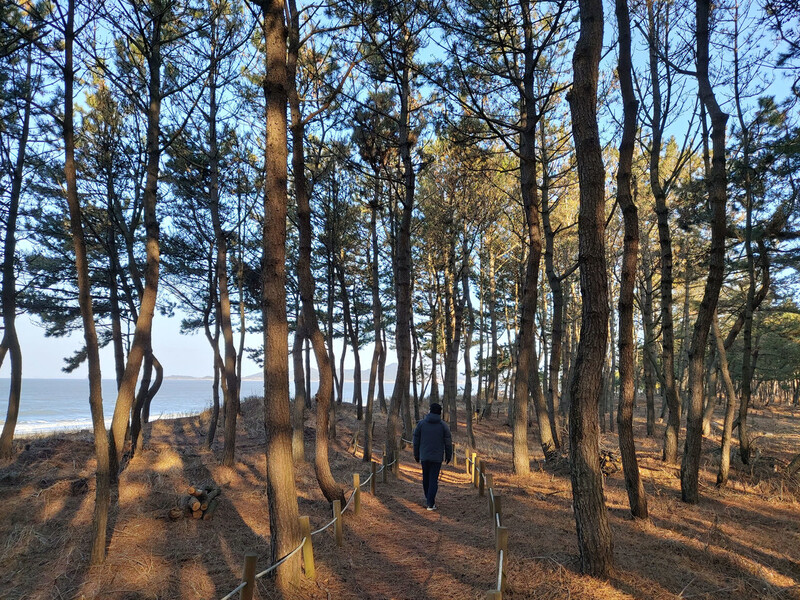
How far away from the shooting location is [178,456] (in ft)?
41.3

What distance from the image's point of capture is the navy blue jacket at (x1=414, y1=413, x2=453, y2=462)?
7719mm

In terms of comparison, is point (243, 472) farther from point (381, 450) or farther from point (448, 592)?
point (448, 592)

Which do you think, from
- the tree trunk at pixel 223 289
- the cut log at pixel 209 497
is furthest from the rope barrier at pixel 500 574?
the tree trunk at pixel 223 289

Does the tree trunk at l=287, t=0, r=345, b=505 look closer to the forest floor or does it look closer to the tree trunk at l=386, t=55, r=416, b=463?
the forest floor

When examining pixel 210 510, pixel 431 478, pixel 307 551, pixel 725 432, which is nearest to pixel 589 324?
pixel 307 551

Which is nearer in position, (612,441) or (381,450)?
(381,450)

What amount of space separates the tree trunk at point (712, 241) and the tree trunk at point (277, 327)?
6.51m

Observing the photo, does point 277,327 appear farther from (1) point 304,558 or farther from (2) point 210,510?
(2) point 210,510

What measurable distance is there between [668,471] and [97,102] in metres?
16.6

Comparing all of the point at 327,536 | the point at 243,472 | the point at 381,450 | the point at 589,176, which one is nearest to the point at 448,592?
the point at 327,536

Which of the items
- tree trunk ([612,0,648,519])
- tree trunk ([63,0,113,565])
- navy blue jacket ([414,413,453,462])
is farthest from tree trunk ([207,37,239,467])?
tree trunk ([612,0,648,519])

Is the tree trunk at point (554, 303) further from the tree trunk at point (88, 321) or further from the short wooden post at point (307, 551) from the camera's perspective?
the tree trunk at point (88, 321)

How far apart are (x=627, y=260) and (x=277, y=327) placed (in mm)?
4634

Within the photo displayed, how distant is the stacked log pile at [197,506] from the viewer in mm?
7688
